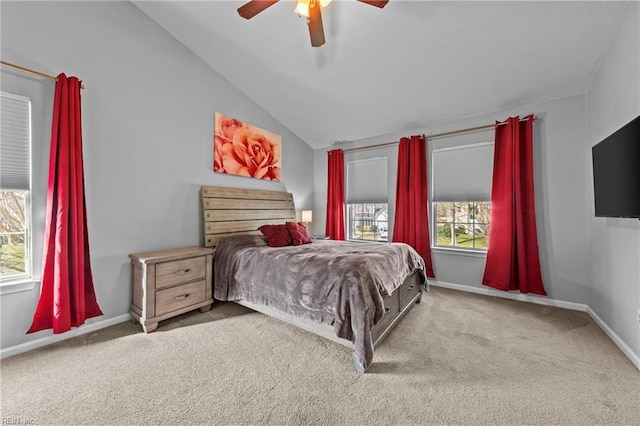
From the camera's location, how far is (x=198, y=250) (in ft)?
9.92

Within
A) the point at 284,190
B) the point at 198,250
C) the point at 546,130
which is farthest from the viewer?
the point at 284,190

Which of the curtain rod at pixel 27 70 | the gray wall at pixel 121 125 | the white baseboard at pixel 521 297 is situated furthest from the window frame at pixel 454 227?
the curtain rod at pixel 27 70

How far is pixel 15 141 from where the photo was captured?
2.13 metres

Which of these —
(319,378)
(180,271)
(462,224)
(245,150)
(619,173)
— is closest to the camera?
(319,378)

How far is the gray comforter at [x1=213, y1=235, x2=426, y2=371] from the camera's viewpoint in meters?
2.02

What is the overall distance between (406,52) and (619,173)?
Result: 2.19 m

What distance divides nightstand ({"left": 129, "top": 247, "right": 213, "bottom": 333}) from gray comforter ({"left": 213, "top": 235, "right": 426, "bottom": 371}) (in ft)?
0.61

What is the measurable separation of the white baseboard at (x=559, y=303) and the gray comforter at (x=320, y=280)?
1.16 meters

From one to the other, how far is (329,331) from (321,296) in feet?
1.10

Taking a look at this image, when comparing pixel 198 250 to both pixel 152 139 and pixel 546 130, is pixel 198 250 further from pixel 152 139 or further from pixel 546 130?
pixel 546 130

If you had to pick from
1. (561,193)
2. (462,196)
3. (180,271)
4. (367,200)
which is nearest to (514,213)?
(561,193)

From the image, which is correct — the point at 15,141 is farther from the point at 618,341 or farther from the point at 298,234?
the point at 618,341

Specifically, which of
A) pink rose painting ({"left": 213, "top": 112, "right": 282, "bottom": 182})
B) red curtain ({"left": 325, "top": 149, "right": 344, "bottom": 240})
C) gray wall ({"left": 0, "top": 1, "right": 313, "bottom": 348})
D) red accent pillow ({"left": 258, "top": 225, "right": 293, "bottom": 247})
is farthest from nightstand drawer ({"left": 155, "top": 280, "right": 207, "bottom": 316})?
red curtain ({"left": 325, "top": 149, "right": 344, "bottom": 240})

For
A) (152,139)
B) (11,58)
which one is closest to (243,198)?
(152,139)
